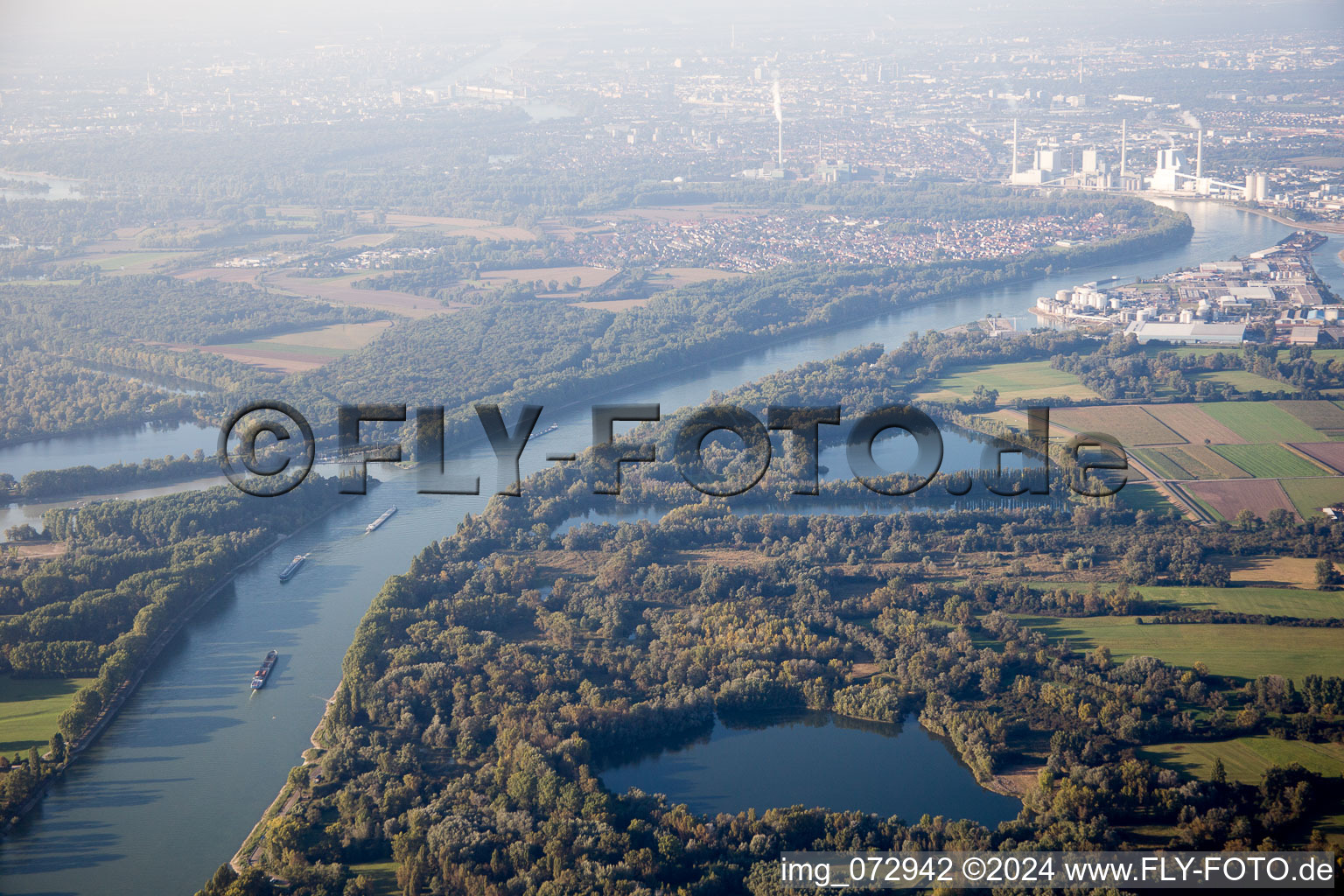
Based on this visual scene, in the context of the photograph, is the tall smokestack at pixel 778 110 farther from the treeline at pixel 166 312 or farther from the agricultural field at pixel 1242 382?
the agricultural field at pixel 1242 382

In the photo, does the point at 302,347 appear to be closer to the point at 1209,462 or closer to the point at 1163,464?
the point at 1163,464

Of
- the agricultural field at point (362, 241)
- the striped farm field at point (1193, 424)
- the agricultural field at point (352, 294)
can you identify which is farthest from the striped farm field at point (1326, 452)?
the agricultural field at point (362, 241)

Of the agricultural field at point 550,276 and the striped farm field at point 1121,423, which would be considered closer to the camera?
the striped farm field at point 1121,423

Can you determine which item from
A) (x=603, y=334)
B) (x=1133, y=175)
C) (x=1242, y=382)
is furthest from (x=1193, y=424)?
(x=1133, y=175)

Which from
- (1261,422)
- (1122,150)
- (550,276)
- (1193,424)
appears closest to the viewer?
(1261,422)

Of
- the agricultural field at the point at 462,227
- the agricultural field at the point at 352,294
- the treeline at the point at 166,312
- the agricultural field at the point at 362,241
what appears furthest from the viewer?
the agricultural field at the point at 462,227

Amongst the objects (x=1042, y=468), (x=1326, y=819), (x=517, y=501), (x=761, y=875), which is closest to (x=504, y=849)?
(x=761, y=875)
